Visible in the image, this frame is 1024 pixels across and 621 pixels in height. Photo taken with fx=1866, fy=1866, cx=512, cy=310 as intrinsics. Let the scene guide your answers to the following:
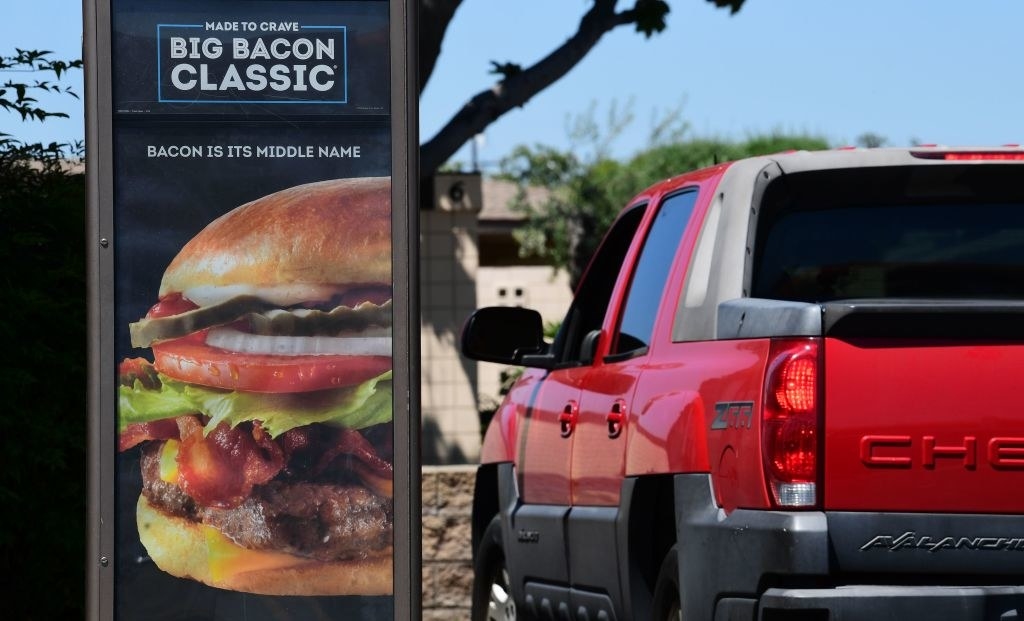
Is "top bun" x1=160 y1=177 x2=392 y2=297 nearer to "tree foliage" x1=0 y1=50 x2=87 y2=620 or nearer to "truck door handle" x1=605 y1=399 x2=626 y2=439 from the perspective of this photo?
"truck door handle" x1=605 y1=399 x2=626 y2=439

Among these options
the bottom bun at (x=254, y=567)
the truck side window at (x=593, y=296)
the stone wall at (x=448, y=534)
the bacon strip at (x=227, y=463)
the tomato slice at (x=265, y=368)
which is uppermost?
the truck side window at (x=593, y=296)

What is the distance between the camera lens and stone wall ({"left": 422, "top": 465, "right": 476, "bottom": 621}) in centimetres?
1133

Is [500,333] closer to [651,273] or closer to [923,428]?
[651,273]

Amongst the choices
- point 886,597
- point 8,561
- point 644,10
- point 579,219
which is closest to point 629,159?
point 579,219

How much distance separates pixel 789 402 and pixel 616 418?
147cm

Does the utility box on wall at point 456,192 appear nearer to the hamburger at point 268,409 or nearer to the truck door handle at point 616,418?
the truck door handle at point 616,418

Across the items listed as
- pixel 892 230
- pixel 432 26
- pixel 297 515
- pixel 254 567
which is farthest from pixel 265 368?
pixel 432 26

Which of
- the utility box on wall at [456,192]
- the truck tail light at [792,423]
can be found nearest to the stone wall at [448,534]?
the truck tail light at [792,423]

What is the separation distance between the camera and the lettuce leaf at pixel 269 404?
561 cm

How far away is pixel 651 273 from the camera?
6.54 meters

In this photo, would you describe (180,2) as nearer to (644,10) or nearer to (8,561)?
(8,561)

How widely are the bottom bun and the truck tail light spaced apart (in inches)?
51.7

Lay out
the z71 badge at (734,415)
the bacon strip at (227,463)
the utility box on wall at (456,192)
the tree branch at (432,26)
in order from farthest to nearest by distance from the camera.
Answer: the utility box on wall at (456,192) < the tree branch at (432,26) < the bacon strip at (227,463) < the z71 badge at (734,415)

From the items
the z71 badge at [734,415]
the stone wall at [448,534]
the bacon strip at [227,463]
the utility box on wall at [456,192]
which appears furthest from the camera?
the utility box on wall at [456,192]
